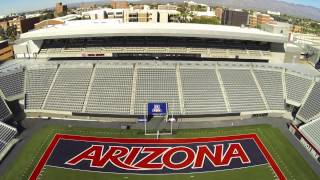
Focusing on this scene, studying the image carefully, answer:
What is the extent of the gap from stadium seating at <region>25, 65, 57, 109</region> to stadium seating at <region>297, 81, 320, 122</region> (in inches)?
1564

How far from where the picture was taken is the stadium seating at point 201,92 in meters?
45.0

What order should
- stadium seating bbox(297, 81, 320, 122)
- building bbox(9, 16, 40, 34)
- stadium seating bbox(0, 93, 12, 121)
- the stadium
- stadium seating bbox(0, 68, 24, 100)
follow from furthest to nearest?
building bbox(9, 16, 40, 34) < stadium seating bbox(0, 68, 24, 100) < stadium seating bbox(297, 81, 320, 122) < stadium seating bbox(0, 93, 12, 121) < the stadium

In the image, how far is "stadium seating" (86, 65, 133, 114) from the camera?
1750 inches

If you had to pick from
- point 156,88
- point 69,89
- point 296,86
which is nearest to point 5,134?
point 69,89

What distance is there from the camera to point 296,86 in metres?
48.4

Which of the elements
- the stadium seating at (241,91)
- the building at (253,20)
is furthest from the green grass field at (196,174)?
the building at (253,20)

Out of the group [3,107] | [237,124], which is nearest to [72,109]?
[3,107]

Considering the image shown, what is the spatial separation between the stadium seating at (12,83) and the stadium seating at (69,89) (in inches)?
188

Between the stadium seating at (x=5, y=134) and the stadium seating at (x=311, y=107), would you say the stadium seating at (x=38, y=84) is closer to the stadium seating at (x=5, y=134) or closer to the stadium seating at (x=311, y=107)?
the stadium seating at (x=5, y=134)

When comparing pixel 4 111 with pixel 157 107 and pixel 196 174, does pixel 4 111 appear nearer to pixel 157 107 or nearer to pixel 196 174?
pixel 157 107

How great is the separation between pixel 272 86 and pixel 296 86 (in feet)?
12.2

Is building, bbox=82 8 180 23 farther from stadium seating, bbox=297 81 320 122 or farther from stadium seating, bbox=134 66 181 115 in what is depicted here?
stadium seating, bbox=297 81 320 122

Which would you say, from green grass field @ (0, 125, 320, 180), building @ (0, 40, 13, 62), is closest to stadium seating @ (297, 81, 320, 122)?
green grass field @ (0, 125, 320, 180)

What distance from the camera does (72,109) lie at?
44.6 meters
